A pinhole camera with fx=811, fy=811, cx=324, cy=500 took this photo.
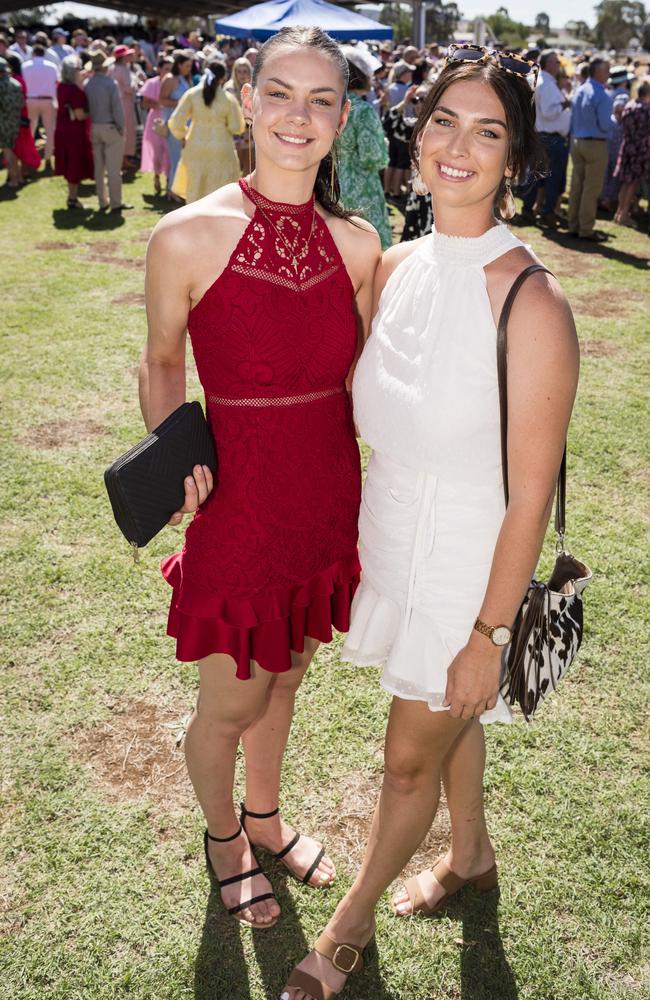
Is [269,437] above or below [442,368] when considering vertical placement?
below

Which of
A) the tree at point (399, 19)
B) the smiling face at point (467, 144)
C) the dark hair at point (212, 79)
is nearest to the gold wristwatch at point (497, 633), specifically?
the smiling face at point (467, 144)

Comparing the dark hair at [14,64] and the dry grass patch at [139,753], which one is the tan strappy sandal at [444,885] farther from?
the dark hair at [14,64]

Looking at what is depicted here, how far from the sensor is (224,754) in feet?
7.16

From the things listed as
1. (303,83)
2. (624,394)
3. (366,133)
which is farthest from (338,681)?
(366,133)

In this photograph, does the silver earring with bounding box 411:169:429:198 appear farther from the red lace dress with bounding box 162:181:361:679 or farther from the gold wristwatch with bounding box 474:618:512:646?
the gold wristwatch with bounding box 474:618:512:646

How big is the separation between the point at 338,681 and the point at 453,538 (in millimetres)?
1546

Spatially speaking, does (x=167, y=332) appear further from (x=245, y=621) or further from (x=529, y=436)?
(x=529, y=436)

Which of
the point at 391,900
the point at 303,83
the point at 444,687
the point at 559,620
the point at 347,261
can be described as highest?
the point at 303,83

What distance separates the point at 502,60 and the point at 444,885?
213cm

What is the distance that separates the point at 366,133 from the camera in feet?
21.9

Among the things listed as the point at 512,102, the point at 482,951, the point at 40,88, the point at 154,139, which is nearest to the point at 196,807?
the point at 482,951

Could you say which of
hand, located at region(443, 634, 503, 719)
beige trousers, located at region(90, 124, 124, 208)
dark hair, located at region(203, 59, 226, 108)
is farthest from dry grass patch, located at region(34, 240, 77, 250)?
hand, located at region(443, 634, 503, 719)

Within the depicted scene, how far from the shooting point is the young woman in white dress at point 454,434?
1.60 meters

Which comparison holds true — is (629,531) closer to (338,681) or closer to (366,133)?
(338,681)
